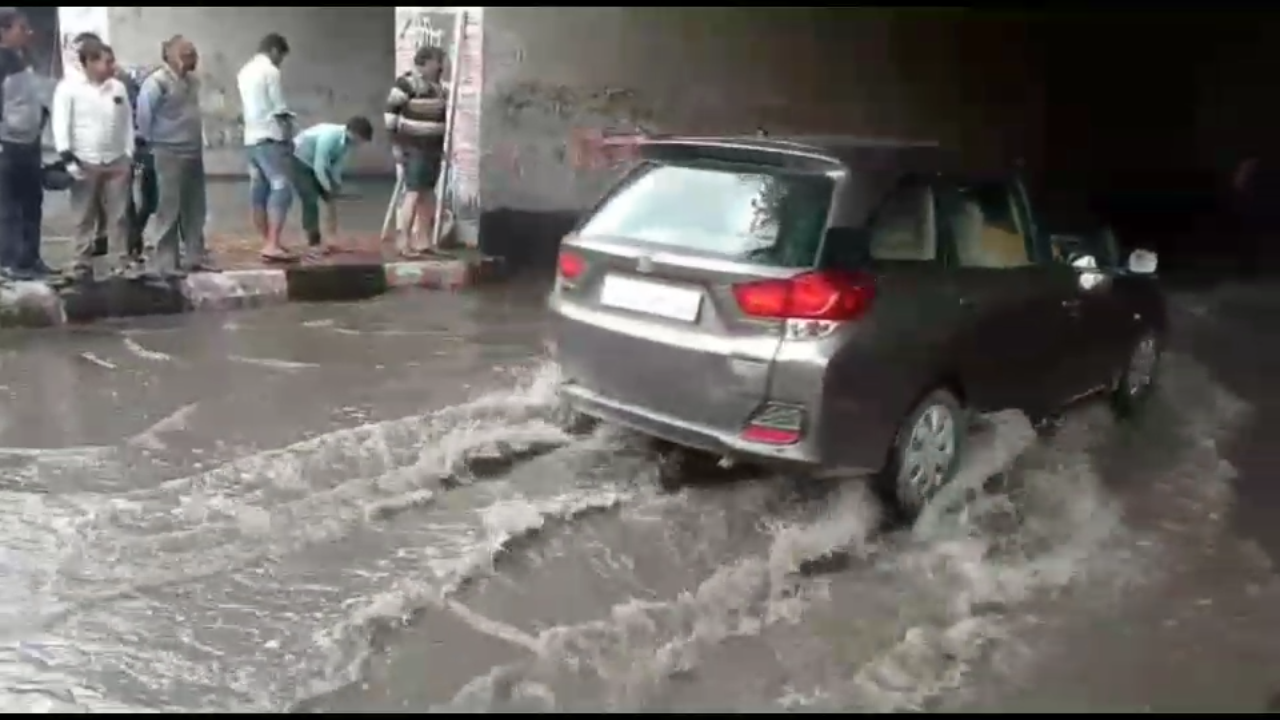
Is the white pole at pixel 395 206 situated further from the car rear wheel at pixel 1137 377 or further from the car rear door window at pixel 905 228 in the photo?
the car rear door window at pixel 905 228

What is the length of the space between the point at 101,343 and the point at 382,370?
196cm

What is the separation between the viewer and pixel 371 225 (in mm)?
13062

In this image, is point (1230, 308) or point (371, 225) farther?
point (371, 225)

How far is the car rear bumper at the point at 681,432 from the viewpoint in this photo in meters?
4.87

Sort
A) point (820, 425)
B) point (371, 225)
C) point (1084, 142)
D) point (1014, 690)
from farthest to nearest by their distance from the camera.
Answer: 1. point (1084, 142)
2. point (371, 225)
3. point (820, 425)
4. point (1014, 690)

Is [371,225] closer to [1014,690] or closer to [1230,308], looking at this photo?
[1230,308]

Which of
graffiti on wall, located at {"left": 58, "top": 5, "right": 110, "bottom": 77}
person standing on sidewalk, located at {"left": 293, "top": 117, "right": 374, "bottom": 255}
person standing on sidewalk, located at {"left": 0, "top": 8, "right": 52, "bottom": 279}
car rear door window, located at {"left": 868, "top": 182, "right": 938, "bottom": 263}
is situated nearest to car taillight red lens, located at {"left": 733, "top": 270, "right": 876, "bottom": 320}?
car rear door window, located at {"left": 868, "top": 182, "right": 938, "bottom": 263}

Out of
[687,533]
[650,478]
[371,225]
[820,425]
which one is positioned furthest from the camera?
[371,225]

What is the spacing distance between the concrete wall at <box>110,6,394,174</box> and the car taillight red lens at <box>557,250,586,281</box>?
12738mm

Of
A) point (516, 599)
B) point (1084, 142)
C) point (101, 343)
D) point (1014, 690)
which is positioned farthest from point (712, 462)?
point (1084, 142)

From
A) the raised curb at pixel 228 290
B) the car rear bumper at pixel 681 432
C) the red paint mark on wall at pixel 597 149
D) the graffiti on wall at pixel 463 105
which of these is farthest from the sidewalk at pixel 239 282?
the car rear bumper at pixel 681 432

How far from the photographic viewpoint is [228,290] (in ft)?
30.6

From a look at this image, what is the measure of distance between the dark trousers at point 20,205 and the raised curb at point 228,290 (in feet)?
1.06

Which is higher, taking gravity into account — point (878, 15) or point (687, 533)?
point (878, 15)
